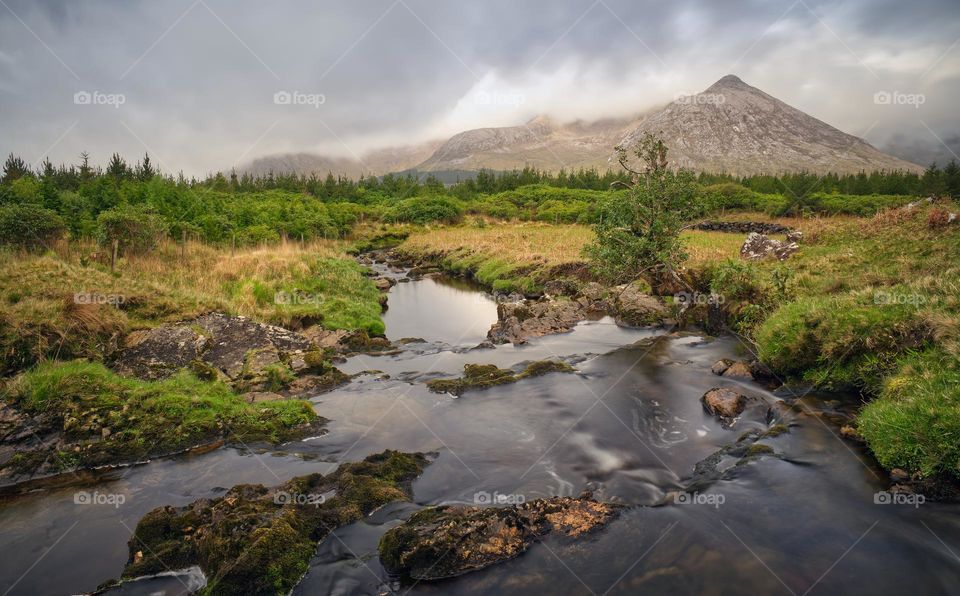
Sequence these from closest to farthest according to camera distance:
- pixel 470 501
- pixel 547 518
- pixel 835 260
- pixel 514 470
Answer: pixel 547 518, pixel 470 501, pixel 514 470, pixel 835 260

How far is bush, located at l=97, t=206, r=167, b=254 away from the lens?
27.6m

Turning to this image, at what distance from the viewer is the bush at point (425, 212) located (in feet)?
272

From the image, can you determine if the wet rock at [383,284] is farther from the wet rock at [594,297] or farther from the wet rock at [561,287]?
the wet rock at [594,297]

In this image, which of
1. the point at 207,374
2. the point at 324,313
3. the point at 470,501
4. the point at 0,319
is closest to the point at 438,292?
the point at 324,313

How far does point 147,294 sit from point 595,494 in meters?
18.6

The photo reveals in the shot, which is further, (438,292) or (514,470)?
(438,292)

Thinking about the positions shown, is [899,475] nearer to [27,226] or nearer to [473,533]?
[473,533]

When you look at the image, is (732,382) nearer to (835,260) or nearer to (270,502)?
(835,260)

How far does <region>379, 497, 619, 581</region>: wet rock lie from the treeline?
12.6 m

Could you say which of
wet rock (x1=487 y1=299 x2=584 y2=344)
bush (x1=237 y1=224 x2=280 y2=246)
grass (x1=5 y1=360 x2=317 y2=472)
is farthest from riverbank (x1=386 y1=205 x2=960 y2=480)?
bush (x1=237 y1=224 x2=280 y2=246)

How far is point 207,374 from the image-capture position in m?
15.3

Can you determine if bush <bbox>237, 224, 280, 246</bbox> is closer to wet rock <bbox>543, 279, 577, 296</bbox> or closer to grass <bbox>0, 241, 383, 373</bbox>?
grass <bbox>0, 241, 383, 373</bbox>

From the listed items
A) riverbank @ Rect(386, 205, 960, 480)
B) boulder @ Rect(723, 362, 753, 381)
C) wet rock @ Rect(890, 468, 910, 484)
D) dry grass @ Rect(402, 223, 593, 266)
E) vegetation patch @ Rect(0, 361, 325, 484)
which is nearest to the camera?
wet rock @ Rect(890, 468, 910, 484)

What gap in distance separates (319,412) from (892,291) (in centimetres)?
1721
